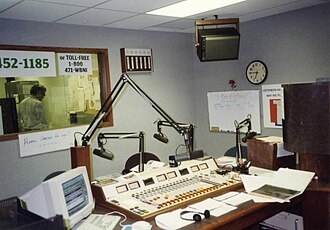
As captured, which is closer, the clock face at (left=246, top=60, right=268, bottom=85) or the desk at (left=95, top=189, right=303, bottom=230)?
the desk at (left=95, top=189, right=303, bottom=230)

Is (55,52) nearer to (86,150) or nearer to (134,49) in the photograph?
(134,49)

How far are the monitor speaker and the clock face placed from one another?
744 millimetres

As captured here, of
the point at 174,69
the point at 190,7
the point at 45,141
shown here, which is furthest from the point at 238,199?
the point at 174,69

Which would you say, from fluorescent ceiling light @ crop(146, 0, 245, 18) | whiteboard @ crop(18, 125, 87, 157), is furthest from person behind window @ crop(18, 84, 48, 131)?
fluorescent ceiling light @ crop(146, 0, 245, 18)

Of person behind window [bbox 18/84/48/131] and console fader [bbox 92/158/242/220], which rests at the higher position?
person behind window [bbox 18/84/48/131]

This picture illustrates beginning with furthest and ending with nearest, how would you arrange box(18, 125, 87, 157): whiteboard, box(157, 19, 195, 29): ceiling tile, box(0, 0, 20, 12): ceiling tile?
box(157, 19, 195, 29): ceiling tile < box(18, 125, 87, 157): whiteboard < box(0, 0, 20, 12): ceiling tile

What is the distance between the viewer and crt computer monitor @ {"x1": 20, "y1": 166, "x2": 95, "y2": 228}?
5.81 feet

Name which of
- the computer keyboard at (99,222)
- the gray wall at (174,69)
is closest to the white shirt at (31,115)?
the gray wall at (174,69)

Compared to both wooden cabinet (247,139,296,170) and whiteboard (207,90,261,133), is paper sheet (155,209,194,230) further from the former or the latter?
whiteboard (207,90,261,133)

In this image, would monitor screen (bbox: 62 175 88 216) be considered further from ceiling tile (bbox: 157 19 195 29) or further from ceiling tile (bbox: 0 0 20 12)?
ceiling tile (bbox: 157 19 195 29)

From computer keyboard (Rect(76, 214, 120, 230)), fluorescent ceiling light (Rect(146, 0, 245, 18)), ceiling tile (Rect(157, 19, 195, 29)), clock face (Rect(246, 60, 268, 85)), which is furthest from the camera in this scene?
clock face (Rect(246, 60, 268, 85))

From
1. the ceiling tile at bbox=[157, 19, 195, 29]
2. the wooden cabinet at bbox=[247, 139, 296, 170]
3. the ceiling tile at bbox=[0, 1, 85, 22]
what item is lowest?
the wooden cabinet at bbox=[247, 139, 296, 170]

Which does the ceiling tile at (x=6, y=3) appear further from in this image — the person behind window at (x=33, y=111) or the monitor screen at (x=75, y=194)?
the monitor screen at (x=75, y=194)

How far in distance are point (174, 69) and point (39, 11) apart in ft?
7.09
